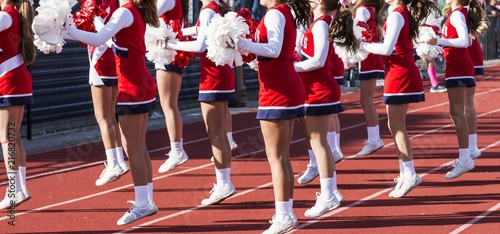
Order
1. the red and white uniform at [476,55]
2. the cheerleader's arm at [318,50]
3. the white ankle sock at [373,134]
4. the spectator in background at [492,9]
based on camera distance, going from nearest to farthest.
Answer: the cheerleader's arm at [318,50] < the red and white uniform at [476,55] < the white ankle sock at [373,134] < the spectator in background at [492,9]

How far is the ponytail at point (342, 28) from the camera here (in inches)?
212

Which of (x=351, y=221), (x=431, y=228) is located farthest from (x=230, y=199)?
(x=431, y=228)

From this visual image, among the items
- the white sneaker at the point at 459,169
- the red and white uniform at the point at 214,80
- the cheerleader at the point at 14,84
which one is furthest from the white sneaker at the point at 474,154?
the cheerleader at the point at 14,84

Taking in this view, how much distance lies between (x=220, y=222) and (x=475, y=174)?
9.93 ft

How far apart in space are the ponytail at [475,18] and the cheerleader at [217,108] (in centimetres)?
252

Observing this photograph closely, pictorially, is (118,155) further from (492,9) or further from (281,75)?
(492,9)

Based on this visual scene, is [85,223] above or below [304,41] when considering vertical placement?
below

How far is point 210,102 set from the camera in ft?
20.5

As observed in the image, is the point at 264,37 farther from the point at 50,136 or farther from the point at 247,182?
the point at 50,136

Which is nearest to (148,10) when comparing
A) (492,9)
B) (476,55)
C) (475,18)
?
(475,18)

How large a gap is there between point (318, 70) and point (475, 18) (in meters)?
2.31

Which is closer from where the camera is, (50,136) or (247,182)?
(247,182)

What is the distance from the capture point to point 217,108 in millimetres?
6238

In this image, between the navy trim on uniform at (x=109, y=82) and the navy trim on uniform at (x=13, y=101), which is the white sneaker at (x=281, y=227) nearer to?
the navy trim on uniform at (x=13, y=101)
